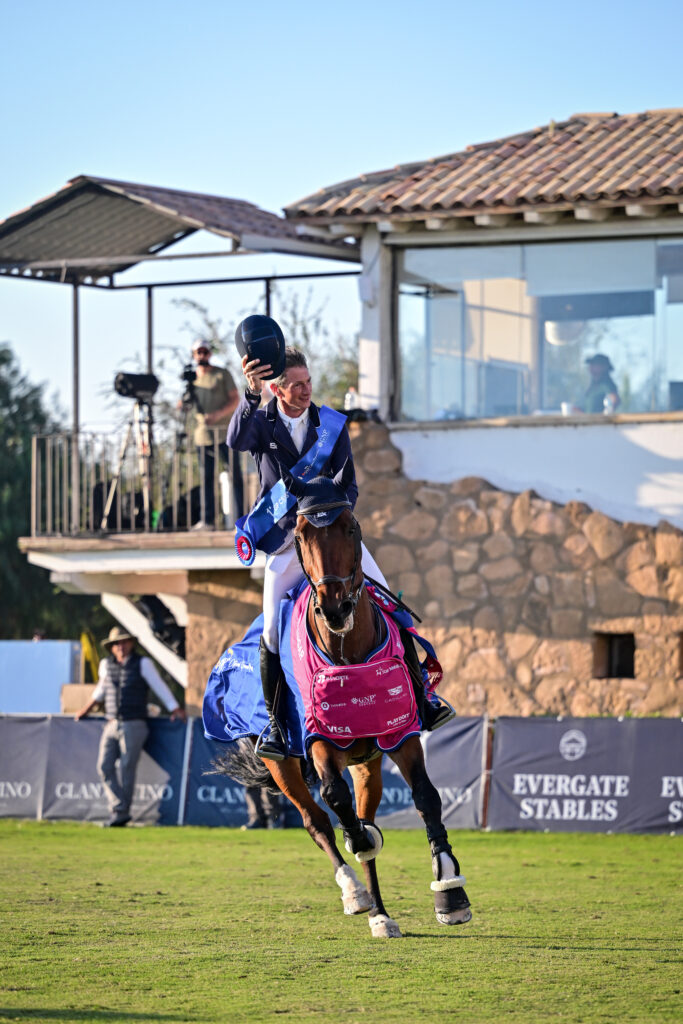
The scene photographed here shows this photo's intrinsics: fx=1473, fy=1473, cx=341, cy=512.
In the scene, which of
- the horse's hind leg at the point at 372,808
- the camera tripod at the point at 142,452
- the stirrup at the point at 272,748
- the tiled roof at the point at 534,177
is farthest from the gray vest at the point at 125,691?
the horse's hind leg at the point at 372,808

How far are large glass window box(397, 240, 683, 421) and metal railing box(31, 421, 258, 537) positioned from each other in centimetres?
259

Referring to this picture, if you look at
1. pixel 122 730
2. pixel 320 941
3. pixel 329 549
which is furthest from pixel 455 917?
pixel 122 730

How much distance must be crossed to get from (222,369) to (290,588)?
10.3 meters

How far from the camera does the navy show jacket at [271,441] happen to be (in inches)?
335

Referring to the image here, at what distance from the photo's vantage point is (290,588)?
9.03 metres

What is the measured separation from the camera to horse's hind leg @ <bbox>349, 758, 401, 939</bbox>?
8422 millimetres

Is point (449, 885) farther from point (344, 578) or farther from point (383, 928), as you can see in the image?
point (344, 578)

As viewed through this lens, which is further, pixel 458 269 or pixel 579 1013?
pixel 458 269

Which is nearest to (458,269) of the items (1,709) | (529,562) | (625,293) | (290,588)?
(625,293)

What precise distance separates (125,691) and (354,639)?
1017 centimetres

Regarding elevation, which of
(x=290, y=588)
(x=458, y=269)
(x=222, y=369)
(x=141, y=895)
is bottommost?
(x=141, y=895)

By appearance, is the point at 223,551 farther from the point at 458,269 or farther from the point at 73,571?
the point at 458,269

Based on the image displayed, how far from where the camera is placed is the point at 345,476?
8.08 metres

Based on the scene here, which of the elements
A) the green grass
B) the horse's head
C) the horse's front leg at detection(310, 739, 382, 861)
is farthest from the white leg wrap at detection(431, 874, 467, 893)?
the horse's head
